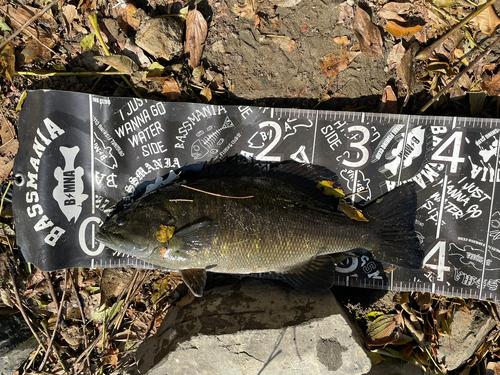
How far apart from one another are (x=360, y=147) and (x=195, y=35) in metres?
2.19

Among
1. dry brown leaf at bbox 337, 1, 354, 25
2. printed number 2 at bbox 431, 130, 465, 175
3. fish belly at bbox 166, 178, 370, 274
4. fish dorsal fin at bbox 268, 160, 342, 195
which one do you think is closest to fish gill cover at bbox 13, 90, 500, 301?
printed number 2 at bbox 431, 130, 465, 175

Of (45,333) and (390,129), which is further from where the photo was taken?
(45,333)

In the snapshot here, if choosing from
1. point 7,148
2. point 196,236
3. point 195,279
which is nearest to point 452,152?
point 196,236

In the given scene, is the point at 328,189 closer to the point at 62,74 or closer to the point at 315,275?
the point at 315,275

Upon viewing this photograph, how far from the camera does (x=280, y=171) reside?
364cm

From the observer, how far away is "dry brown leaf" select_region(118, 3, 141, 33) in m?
3.72

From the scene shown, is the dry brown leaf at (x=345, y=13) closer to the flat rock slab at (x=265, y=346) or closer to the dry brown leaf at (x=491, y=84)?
the dry brown leaf at (x=491, y=84)

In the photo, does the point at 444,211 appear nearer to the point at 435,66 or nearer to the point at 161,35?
the point at 435,66

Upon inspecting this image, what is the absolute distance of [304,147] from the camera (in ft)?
12.1

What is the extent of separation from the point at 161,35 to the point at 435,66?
9.94ft

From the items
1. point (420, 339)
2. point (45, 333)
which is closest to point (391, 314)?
point (420, 339)

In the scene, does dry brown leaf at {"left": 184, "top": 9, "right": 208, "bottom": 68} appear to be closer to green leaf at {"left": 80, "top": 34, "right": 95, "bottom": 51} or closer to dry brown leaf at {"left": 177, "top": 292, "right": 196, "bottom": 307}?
green leaf at {"left": 80, "top": 34, "right": 95, "bottom": 51}

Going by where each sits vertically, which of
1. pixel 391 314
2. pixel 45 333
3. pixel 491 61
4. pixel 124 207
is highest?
pixel 491 61

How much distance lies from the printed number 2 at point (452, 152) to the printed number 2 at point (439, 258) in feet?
2.63
